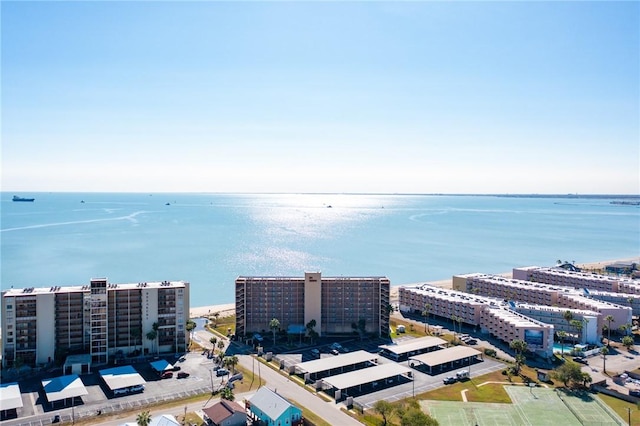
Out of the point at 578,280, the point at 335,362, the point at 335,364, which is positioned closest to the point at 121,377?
the point at 335,364

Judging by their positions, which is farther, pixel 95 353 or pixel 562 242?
pixel 562 242

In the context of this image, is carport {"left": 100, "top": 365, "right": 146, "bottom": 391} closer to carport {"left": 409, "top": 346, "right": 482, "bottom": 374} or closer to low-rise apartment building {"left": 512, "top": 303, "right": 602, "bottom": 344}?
carport {"left": 409, "top": 346, "right": 482, "bottom": 374}

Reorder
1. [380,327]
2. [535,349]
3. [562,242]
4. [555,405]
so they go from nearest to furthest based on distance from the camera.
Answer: [555,405], [535,349], [380,327], [562,242]

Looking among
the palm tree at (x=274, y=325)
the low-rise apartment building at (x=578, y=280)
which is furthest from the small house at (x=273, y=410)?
the low-rise apartment building at (x=578, y=280)

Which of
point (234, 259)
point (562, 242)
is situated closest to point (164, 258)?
point (234, 259)

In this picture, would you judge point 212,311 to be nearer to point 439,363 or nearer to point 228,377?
point 228,377

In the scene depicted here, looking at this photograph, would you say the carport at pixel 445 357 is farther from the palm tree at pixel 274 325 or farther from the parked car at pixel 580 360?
the palm tree at pixel 274 325
